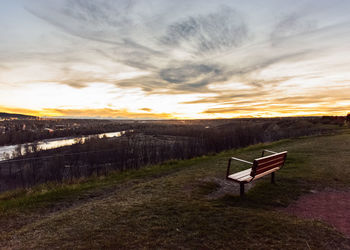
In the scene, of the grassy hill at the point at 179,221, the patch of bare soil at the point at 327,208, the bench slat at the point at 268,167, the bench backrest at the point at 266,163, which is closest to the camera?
the grassy hill at the point at 179,221

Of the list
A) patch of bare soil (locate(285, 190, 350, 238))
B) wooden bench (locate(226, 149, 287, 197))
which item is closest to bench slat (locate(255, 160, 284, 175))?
wooden bench (locate(226, 149, 287, 197))

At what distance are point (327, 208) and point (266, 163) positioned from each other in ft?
6.16

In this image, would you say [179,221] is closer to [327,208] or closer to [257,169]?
[257,169]

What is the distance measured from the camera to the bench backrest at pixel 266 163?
5.79 meters

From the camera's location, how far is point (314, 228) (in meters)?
4.21

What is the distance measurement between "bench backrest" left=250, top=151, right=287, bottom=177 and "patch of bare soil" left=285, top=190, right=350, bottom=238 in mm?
1222

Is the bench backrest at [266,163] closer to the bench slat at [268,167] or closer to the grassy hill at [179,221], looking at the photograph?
the bench slat at [268,167]

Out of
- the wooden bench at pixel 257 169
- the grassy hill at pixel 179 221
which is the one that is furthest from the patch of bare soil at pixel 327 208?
the wooden bench at pixel 257 169

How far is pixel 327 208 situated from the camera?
17.6ft

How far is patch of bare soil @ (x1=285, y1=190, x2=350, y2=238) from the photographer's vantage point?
4.59 m

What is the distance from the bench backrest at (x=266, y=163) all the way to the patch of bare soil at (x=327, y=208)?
4.01 ft

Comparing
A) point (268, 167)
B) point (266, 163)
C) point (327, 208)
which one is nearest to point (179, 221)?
point (266, 163)

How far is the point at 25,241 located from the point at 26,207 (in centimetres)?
334

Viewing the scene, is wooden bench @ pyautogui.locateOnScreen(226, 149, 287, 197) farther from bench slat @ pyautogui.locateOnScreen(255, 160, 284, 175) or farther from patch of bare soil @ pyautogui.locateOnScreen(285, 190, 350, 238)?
patch of bare soil @ pyautogui.locateOnScreen(285, 190, 350, 238)
